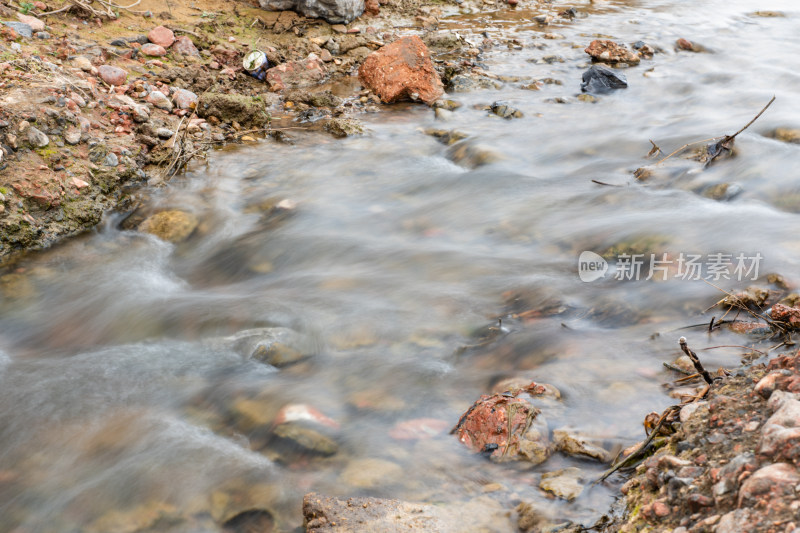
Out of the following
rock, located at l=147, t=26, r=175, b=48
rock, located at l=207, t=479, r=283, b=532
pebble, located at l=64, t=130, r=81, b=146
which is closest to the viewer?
rock, located at l=207, t=479, r=283, b=532

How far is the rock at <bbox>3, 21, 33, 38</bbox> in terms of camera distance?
6.13 meters

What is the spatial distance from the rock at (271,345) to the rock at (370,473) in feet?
3.16

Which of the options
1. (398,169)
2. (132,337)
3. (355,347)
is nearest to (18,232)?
(132,337)

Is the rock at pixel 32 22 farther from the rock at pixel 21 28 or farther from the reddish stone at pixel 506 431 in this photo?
the reddish stone at pixel 506 431

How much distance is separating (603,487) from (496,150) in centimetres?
443

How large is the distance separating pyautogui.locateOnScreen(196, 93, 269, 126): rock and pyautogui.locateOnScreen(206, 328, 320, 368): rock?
3252mm

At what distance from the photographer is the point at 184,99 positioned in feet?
20.8

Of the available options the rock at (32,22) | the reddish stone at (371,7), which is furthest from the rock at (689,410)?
the reddish stone at (371,7)

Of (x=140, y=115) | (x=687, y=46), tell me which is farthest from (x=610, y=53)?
(x=140, y=115)

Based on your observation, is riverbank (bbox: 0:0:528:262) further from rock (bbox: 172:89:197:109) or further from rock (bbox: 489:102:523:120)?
rock (bbox: 489:102:523:120)

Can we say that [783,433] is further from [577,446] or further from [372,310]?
[372,310]

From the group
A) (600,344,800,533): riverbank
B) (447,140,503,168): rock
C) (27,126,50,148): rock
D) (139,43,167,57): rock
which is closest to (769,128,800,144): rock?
(447,140,503,168): rock

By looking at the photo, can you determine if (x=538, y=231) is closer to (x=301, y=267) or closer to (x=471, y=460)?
(x=301, y=267)

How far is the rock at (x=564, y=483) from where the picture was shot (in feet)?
8.41
